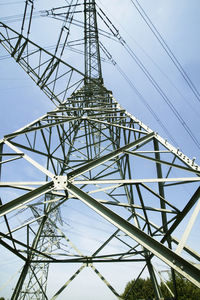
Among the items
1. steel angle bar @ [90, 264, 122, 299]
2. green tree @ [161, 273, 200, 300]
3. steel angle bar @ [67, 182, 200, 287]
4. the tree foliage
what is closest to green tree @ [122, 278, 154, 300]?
the tree foliage

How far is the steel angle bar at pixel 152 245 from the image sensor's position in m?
2.40

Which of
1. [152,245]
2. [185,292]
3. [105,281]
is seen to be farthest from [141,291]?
[152,245]

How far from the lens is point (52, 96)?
941 centimetres

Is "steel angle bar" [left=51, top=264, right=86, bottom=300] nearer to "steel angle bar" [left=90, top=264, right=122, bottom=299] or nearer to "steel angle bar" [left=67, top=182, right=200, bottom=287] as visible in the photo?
"steel angle bar" [left=90, top=264, right=122, bottom=299]

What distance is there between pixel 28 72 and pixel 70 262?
850cm

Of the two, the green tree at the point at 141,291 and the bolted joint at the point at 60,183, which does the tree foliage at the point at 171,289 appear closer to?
the green tree at the point at 141,291

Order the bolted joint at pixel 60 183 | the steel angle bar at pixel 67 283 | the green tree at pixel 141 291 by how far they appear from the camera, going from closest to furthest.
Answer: the bolted joint at pixel 60 183
the steel angle bar at pixel 67 283
the green tree at pixel 141 291

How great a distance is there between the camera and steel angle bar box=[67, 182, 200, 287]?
2404 mm

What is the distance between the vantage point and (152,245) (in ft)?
8.56

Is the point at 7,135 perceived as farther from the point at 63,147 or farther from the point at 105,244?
the point at 105,244

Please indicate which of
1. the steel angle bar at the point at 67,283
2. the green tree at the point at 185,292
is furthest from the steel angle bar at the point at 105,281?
the green tree at the point at 185,292

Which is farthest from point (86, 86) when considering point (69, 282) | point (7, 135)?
point (69, 282)

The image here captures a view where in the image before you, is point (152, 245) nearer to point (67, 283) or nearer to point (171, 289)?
point (67, 283)

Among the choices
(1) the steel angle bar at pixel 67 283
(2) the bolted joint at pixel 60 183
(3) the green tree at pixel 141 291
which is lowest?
(3) the green tree at pixel 141 291
